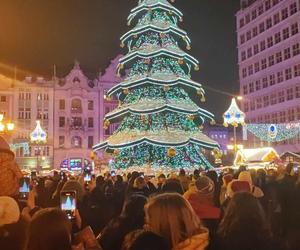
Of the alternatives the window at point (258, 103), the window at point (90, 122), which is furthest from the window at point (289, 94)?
the window at point (90, 122)

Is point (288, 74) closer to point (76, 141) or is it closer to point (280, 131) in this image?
point (280, 131)

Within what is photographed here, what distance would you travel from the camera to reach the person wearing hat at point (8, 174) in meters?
4.78

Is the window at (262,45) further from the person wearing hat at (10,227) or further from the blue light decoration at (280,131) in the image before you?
the person wearing hat at (10,227)

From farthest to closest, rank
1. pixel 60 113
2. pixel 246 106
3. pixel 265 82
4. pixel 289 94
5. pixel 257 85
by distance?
1. pixel 60 113
2. pixel 246 106
3. pixel 257 85
4. pixel 265 82
5. pixel 289 94

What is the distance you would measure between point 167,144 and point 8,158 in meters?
21.7

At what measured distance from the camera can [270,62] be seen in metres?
59.5

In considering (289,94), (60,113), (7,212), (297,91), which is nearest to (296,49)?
(297,91)

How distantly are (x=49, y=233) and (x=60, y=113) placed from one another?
2701 inches

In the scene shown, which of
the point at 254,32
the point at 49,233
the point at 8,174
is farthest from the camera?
the point at 254,32

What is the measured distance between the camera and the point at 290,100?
2151 inches

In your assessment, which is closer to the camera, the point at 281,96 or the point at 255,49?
the point at 281,96

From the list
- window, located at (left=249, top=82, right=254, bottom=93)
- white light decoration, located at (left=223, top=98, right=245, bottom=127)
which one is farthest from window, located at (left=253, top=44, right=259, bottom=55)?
white light decoration, located at (left=223, top=98, right=245, bottom=127)

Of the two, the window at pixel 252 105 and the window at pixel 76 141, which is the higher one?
the window at pixel 252 105

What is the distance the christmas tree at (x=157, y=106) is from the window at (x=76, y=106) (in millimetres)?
41258
